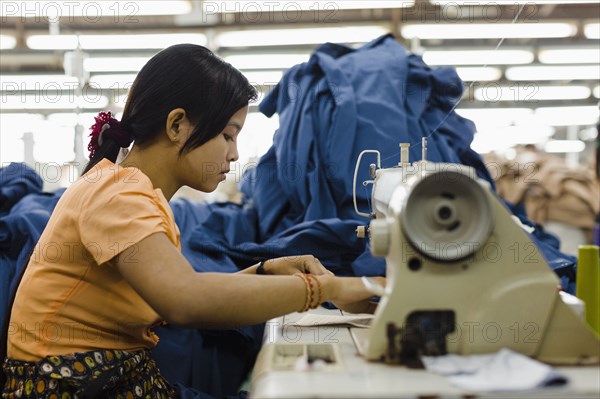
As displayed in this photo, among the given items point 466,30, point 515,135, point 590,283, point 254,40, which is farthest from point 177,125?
point 515,135

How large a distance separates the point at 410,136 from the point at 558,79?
17.5ft

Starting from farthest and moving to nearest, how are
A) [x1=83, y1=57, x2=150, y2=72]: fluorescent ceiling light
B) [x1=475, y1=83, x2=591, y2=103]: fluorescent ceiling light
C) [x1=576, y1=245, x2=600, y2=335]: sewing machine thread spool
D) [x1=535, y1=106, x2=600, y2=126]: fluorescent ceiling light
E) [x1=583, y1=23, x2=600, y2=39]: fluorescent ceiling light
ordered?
1. [x1=535, y1=106, x2=600, y2=126]: fluorescent ceiling light
2. [x1=83, y1=57, x2=150, y2=72]: fluorescent ceiling light
3. [x1=583, y1=23, x2=600, y2=39]: fluorescent ceiling light
4. [x1=475, y1=83, x2=591, y2=103]: fluorescent ceiling light
5. [x1=576, y1=245, x2=600, y2=335]: sewing machine thread spool

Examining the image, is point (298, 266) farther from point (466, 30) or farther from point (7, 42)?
point (7, 42)

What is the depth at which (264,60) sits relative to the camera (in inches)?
237

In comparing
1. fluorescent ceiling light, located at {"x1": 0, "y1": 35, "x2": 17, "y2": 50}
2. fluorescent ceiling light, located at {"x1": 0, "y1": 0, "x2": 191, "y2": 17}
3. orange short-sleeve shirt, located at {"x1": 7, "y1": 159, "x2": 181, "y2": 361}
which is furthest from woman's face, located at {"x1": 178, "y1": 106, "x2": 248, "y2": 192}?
fluorescent ceiling light, located at {"x1": 0, "y1": 35, "x2": 17, "y2": 50}

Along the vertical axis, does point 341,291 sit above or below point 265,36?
below

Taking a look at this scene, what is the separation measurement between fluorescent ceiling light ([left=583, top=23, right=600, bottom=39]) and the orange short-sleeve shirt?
403 centimetres

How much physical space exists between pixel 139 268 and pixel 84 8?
12.4ft

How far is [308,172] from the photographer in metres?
2.25

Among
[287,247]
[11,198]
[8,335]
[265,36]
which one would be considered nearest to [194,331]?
[287,247]

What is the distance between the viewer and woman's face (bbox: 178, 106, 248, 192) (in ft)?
4.74

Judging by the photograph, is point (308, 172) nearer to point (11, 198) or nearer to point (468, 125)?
point (468, 125)

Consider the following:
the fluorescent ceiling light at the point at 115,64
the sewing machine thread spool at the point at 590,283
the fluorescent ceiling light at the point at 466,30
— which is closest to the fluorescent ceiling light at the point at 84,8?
the fluorescent ceiling light at the point at 115,64

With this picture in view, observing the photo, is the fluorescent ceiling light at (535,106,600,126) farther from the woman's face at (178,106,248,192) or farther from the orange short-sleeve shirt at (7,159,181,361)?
the orange short-sleeve shirt at (7,159,181,361)
